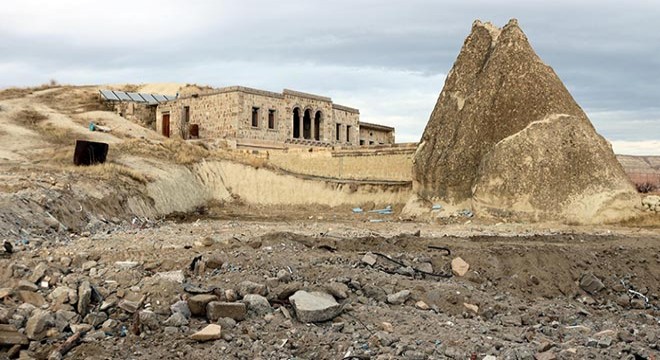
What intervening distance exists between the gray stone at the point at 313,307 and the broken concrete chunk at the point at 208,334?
869mm

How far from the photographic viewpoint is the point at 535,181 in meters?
17.0

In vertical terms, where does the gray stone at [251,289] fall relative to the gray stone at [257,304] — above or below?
above

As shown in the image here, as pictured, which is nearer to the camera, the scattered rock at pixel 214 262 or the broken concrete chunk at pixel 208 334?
the broken concrete chunk at pixel 208 334

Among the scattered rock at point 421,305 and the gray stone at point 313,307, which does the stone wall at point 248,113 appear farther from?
the gray stone at point 313,307

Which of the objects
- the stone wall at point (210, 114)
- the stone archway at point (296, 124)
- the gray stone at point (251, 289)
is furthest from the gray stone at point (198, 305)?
the stone archway at point (296, 124)

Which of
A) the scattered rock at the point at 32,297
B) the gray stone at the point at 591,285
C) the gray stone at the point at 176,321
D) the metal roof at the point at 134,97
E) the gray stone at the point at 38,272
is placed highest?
the metal roof at the point at 134,97

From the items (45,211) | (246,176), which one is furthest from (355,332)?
(246,176)

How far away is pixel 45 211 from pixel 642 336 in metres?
11.2

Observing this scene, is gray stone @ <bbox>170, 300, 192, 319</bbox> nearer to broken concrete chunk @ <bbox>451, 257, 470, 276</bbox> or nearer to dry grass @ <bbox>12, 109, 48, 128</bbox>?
broken concrete chunk @ <bbox>451, 257, 470, 276</bbox>

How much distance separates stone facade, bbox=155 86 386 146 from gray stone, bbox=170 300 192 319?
25.4 m

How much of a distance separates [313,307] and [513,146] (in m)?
12.5

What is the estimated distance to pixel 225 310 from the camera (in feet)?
20.2

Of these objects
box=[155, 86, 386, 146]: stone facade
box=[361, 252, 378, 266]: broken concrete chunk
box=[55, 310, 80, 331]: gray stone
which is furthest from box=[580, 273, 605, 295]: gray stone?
box=[155, 86, 386, 146]: stone facade

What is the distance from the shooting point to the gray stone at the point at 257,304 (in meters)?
6.34
